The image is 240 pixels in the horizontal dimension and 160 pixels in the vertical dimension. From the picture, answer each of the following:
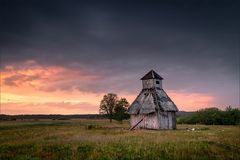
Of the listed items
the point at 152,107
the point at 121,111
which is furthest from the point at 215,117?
the point at 152,107

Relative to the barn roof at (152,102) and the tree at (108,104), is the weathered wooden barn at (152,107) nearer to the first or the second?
the barn roof at (152,102)

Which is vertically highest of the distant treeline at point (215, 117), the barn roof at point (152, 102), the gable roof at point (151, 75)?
the gable roof at point (151, 75)

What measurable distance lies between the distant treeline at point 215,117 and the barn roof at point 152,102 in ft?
90.6

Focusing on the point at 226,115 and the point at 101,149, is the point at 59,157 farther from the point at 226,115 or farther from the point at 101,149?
the point at 226,115

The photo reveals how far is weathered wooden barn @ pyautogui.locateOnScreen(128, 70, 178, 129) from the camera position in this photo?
55.9m

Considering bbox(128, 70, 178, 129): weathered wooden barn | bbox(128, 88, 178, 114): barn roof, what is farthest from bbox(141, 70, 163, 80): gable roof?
bbox(128, 88, 178, 114): barn roof

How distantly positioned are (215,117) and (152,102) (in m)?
32.7

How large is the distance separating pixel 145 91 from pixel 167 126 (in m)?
7.87

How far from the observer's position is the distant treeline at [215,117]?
267ft

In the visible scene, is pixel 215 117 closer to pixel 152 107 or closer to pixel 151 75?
pixel 151 75

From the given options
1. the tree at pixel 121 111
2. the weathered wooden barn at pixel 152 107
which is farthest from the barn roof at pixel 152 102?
the tree at pixel 121 111

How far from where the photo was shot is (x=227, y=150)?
82.3 ft

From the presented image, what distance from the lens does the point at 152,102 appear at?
56.2 metres

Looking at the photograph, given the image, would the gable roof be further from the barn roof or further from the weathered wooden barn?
the barn roof
